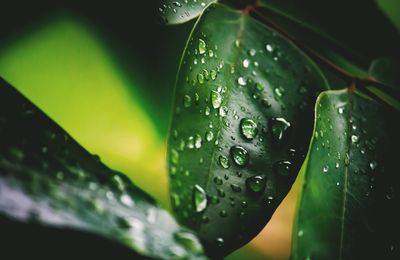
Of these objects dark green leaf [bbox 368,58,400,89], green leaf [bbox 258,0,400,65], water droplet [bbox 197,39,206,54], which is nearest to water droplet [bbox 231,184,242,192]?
water droplet [bbox 197,39,206,54]

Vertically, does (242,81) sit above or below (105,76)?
below

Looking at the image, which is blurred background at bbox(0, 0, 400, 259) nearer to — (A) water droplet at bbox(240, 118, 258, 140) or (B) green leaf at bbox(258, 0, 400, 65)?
(B) green leaf at bbox(258, 0, 400, 65)

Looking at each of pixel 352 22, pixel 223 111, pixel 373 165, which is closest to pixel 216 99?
pixel 223 111

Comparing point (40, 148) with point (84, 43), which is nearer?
point (40, 148)

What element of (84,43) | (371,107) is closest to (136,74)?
(84,43)

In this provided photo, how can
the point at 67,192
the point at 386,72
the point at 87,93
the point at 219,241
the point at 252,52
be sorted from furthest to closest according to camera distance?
the point at 87,93 < the point at 386,72 < the point at 252,52 < the point at 219,241 < the point at 67,192

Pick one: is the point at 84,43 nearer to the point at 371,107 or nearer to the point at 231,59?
the point at 231,59

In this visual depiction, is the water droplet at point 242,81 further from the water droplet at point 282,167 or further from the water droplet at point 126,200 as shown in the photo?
the water droplet at point 126,200

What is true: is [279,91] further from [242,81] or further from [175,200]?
[175,200]
